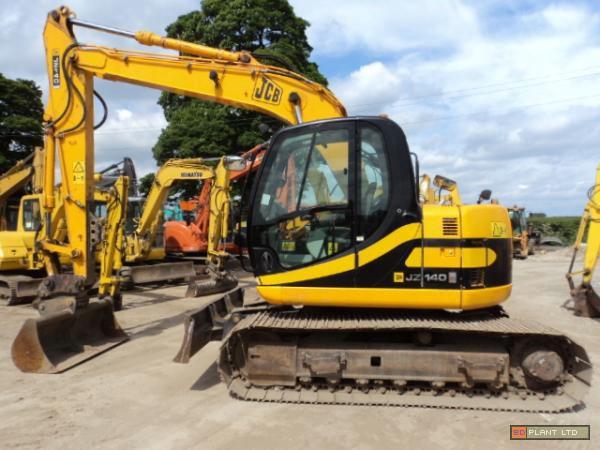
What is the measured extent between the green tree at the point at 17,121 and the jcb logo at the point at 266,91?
70.3 feet

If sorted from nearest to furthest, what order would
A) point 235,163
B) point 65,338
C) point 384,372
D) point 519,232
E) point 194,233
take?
point 384,372 → point 65,338 → point 235,163 → point 194,233 → point 519,232

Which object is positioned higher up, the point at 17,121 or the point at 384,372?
the point at 17,121

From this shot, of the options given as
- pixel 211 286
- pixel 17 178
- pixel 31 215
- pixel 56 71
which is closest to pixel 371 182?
pixel 56 71

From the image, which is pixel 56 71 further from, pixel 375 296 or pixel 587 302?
pixel 587 302

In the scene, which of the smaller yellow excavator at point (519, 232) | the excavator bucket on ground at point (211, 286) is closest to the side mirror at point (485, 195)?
the excavator bucket on ground at point (211, 286)

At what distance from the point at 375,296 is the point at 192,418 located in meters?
1.94

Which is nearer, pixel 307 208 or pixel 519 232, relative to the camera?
pixel 307 208

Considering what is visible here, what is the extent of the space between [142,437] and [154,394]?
0.92 metres

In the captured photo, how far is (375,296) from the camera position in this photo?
420 centimetres

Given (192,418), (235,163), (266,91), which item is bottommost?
(192,418)

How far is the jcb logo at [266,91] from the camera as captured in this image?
19.0 ft

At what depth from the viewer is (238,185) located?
16906 mm

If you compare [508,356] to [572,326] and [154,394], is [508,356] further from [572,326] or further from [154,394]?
[572,326]

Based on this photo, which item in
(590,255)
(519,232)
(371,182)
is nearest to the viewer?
(371,182)
